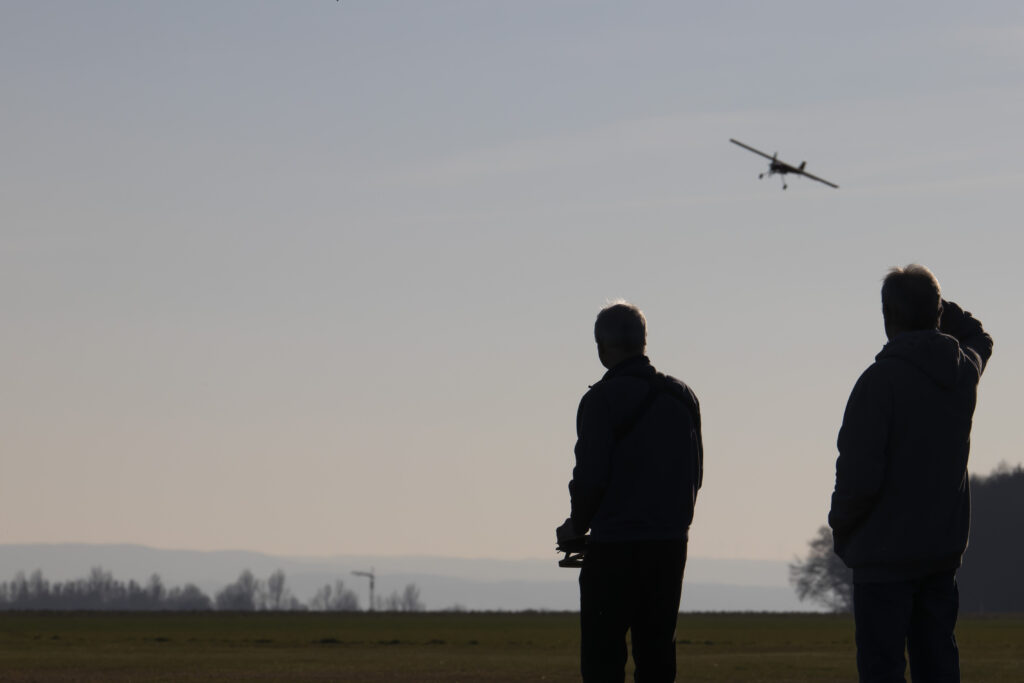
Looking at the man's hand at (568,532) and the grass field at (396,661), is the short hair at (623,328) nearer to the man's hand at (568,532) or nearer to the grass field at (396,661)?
the man's hand at (568,532)

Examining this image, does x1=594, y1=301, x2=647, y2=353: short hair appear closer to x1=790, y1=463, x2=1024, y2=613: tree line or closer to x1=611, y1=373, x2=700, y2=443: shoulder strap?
x1=611, y1=373, x2=700, y2=443: shoulder strap

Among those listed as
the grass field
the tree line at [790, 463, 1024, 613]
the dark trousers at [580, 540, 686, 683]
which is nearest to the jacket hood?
the dark trousers at [580, 540, 686, 683]

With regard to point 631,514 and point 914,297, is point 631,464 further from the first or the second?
point 914,297

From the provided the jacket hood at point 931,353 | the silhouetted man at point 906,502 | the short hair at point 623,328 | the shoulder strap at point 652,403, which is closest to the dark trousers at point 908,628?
the silhouetted man at point 906,502

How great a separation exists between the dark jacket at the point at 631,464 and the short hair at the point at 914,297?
131cm

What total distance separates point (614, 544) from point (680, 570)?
17.9 inches

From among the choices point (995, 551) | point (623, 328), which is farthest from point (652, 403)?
point (995, 551)

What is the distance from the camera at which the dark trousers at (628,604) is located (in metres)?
8.32

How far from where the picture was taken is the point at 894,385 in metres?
7.45

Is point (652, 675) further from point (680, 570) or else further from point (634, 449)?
point (634, 449)

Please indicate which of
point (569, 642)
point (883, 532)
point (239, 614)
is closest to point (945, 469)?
point (883, 532)

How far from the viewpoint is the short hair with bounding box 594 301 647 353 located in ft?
28.3

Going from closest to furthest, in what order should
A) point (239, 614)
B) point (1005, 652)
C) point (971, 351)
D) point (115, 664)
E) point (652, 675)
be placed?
point (971, 351) → point (652, 675) → point (115, 664) → point (1005, 652) → point (239, 614)

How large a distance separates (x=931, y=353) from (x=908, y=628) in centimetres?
126
